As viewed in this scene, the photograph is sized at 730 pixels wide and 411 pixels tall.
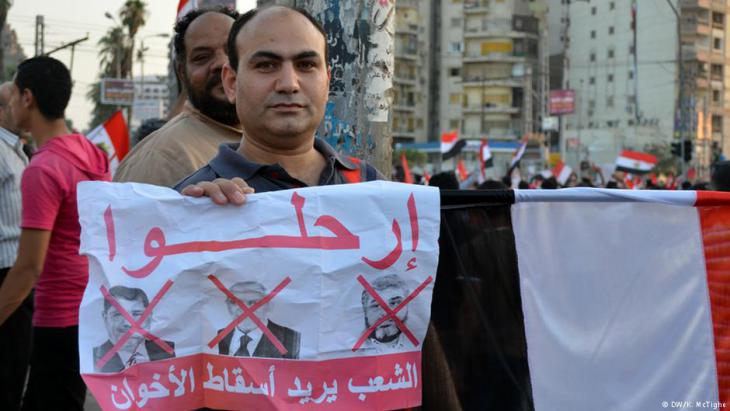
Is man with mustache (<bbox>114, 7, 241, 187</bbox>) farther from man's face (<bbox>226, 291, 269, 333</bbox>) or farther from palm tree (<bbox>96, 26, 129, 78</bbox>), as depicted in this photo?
palm tree (<bbox>96, 26, 129, 78</bbox>)

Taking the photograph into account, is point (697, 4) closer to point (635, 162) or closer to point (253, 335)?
point (635, 162)

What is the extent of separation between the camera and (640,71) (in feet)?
319

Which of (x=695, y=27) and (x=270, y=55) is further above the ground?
(x=695, y=27)

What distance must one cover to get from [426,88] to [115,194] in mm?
96811

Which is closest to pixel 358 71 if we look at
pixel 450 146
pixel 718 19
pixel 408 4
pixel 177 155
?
pixel 177 155

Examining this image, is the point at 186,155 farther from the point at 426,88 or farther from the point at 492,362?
the point at 426,88

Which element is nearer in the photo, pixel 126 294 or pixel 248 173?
pixel 126 294

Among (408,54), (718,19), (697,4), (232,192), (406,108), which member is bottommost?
(232,192)

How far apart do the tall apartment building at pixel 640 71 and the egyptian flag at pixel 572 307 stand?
9031 cm

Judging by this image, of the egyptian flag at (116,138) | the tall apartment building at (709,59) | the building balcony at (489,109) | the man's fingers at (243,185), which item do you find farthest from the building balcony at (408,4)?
the man's fingers at (243,185)

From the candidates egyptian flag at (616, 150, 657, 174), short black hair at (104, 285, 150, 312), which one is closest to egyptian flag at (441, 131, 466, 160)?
egyptian flag at (616, 150, 657, 174)

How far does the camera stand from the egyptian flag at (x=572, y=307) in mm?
2750

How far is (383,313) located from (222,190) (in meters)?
0.54

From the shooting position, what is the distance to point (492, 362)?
276 centimetres
